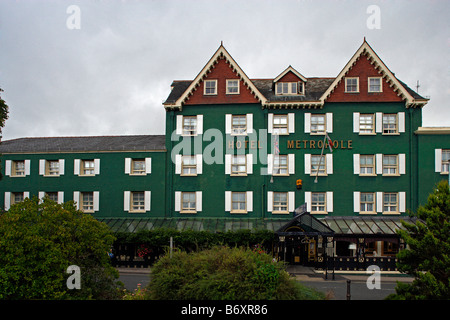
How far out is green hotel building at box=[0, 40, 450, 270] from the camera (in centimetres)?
2966

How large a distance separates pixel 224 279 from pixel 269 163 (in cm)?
2006

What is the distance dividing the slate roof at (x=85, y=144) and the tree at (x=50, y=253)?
1819 centimetres

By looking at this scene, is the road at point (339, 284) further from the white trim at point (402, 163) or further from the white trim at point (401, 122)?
the white trim at point (401, 122)

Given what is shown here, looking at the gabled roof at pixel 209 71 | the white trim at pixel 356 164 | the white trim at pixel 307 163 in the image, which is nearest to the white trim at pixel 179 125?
the gabled roof at pixel 209 71

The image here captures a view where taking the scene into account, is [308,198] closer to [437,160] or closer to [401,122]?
[401,122]

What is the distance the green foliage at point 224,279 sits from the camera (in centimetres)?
1091

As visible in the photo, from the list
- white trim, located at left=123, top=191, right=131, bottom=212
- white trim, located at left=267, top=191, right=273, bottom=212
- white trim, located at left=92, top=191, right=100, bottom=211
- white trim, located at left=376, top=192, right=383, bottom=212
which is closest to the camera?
white trim, located at left=376, top=192, right=383, bottom=212

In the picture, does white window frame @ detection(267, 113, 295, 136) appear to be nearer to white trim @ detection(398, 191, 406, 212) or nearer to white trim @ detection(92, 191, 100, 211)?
white trim @ detection(398, 191, 406, 212)

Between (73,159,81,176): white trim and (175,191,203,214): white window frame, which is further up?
(73,159,81,176): white trim

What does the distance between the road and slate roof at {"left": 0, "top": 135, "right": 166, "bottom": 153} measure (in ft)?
39.7

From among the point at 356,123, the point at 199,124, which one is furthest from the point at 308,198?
the point at 199,124

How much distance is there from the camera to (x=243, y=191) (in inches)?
1207

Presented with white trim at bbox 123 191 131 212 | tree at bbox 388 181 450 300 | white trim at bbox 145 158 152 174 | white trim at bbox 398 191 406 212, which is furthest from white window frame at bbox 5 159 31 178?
white trim at bbox 398 191 406 212
